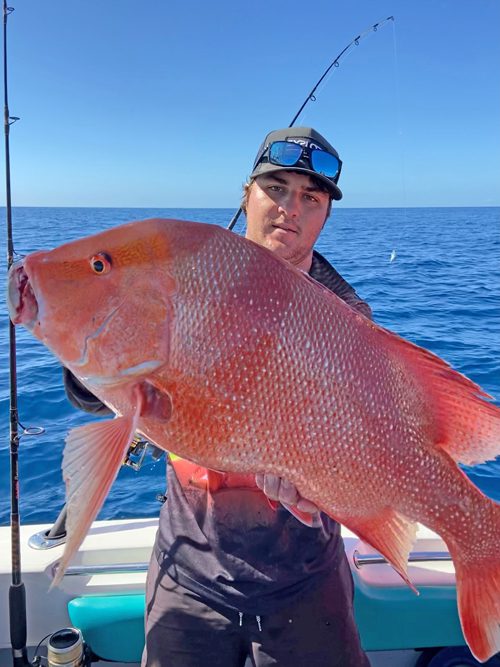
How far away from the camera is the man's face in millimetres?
2432

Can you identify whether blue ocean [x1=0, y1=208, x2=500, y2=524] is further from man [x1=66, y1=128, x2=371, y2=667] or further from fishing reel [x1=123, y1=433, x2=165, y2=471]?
fishing reel [x1=123, y1=433, x2=165, y2=471]

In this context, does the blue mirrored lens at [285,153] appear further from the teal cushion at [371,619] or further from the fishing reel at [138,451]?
the teal cushion at [371,619]

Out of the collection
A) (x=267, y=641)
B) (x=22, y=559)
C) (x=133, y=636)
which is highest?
(x=267, y=641)

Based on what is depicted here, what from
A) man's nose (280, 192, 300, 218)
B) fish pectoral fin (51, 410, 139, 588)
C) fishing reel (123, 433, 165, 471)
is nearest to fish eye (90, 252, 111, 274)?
fish pectoral fin (51, 410, 139, 588)

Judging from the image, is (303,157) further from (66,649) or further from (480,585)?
(66,649)

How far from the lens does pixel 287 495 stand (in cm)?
163

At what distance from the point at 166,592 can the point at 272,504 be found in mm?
550

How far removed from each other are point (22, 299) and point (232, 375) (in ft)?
2.12

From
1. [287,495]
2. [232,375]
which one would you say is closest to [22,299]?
[232,375]

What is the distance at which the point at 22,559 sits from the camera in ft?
9.36

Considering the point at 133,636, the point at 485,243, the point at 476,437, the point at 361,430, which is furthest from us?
the point at 485,243

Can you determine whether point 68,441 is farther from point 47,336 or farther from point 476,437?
point 476,437

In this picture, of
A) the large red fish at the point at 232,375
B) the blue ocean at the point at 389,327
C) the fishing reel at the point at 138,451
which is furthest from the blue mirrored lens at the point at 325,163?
the blue ocean at the point at 389,327

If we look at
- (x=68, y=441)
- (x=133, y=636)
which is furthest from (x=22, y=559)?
(x=68, y=441)
